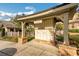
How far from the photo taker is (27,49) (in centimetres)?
538

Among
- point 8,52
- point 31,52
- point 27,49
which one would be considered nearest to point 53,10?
point 31,52

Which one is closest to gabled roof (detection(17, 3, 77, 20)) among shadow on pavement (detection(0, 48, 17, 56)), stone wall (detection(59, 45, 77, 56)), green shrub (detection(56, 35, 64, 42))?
green shrub (detection(56, 35, 64, 42))

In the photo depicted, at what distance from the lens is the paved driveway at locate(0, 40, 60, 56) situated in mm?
4992

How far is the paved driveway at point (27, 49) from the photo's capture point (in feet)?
16.4

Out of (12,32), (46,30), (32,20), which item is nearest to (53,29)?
(46,30)

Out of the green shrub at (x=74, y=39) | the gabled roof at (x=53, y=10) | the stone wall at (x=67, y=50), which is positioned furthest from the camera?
the green shrub at (x=74, y=39)

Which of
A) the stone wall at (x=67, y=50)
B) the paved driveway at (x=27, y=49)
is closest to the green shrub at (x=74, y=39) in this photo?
the stone wall at (x=67, y=50)

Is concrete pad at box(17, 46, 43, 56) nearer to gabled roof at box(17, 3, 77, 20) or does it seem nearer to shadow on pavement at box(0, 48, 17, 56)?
shadow on pavement at box(0, 48, 17, 56)

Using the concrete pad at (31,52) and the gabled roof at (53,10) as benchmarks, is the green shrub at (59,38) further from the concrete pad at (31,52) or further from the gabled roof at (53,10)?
the gabled roof at (53,10)

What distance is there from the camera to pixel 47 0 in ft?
16.1

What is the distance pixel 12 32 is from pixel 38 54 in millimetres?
1341

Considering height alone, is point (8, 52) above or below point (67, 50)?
below

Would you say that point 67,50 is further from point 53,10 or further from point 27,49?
point 27,49

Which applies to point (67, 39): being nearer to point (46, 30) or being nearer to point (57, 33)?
point (57, 33)
